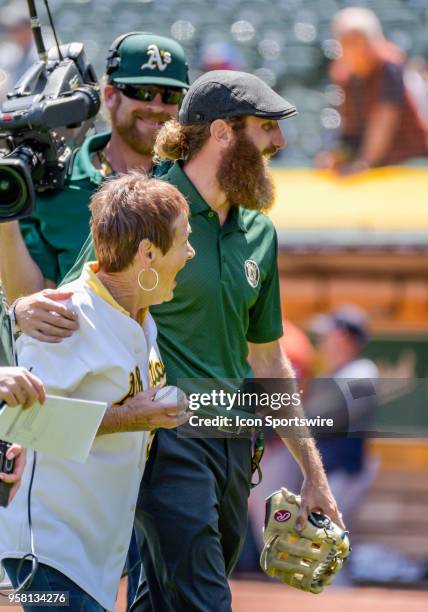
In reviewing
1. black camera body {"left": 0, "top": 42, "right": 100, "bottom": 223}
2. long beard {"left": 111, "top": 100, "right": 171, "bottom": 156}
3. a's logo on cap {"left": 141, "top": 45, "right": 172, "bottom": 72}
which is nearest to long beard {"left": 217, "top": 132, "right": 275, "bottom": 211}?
black camera body {"left": 0, "top": 42, "right": 100, "bottom": 223}

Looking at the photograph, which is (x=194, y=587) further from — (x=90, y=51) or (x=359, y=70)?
(x=90, y=51)

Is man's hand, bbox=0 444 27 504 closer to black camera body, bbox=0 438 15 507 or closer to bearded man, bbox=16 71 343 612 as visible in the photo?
black camera body, bbox=0 438 15 507

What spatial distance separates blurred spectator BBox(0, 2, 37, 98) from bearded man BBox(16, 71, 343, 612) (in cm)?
636

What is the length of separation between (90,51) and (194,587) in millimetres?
8678

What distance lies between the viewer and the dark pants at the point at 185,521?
338 centimetres

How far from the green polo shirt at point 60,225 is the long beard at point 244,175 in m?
0.47

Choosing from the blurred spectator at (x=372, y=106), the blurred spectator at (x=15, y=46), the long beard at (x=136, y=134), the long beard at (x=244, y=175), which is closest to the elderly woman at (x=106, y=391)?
the long beard at (x=244, y=175)

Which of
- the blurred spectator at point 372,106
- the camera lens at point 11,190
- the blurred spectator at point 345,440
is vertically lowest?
the blurred spectator at point 345,440

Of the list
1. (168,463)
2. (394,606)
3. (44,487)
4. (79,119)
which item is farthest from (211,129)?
(394,606)

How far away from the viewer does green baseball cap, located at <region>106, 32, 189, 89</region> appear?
4.15 metres

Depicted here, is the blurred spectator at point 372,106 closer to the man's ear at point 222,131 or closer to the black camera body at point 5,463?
the man's ear at point 222,131

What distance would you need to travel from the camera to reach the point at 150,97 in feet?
13.7

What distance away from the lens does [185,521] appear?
3.38 metres

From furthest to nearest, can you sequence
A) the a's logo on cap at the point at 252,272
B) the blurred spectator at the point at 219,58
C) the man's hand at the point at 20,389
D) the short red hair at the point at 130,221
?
the blurred spectator at the point at 219,58 → the a's logo on cap at the point at 252,272 → the short red hair at the point at 130,221 → the man's hand at the point at 20,389
